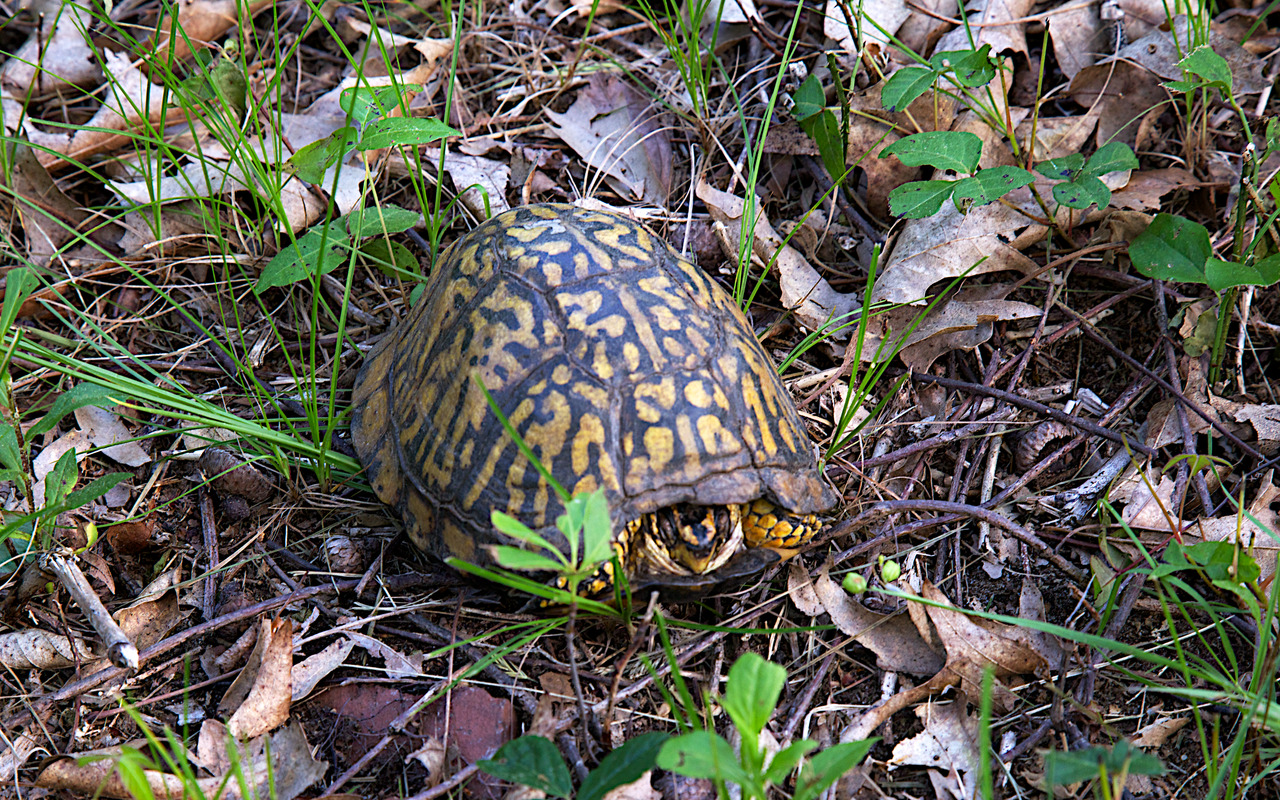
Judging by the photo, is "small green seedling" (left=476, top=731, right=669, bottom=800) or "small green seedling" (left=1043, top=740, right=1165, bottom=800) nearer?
"small green seedling" (left=1043, top=740, right=1165, bottom=800)

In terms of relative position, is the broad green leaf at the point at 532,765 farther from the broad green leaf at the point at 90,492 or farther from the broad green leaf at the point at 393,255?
the broad green leaf at the point at 393,255

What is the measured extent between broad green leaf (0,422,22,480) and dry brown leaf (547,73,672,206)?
258 cm

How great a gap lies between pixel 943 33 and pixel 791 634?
9.63 feet

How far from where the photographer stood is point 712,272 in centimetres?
390

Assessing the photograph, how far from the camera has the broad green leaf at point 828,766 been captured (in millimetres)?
1850

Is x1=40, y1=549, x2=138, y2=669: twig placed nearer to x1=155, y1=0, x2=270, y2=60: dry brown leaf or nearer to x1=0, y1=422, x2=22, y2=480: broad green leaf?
x1=0, y1=422, x2=22, y2=480: broad green leaf

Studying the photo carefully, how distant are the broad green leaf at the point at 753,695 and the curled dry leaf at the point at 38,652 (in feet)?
7.08

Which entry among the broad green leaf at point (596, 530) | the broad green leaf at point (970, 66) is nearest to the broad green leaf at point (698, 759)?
the broad green leaf at point (596, 530)

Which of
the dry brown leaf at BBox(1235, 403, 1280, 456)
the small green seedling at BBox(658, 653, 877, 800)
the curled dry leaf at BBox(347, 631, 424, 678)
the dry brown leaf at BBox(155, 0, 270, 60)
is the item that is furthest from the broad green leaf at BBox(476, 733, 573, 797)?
the dry brown leaf at BBox(155, 0, 270, 60)

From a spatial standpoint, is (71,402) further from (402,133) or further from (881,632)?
(881,632)

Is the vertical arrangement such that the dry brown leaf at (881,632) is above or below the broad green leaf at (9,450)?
below

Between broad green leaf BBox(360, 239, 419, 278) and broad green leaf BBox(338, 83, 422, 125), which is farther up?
broad green leaf BBox(338, 83, 422, 125)

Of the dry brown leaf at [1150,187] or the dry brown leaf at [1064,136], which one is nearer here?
the dry brown leaf at [1150,187]

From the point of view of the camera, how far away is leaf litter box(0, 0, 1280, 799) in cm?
258
